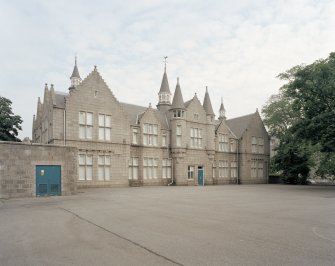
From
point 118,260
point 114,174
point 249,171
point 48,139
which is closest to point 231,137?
point 249,171

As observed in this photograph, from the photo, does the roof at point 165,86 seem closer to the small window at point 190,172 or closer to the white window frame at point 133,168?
the small window at point 190,172

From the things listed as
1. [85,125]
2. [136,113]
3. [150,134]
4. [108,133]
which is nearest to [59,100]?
[85,125]

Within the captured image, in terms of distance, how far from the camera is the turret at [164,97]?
46344mm

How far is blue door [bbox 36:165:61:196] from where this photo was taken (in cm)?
2252

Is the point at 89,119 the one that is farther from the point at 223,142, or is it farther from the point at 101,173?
the point at 223,142

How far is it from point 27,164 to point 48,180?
1.88 metres

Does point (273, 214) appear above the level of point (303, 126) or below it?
below

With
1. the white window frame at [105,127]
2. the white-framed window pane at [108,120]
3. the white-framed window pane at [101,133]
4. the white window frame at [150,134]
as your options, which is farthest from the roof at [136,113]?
the white-framed window pane at [101,133]

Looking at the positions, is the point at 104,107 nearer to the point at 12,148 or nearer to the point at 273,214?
the point at 12,148

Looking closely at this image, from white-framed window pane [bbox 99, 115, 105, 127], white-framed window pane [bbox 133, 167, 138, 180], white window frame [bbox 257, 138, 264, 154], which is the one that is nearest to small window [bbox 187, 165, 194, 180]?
white-framed window pane [bbox 133, 167, 138, 180]

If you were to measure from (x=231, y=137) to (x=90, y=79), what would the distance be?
81.1 ft

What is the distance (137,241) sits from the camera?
8.55 meters

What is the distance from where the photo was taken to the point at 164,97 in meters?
46.8

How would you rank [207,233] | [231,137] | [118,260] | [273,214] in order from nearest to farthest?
[118,260] < [207,233] < [273,214] < [231,137]
